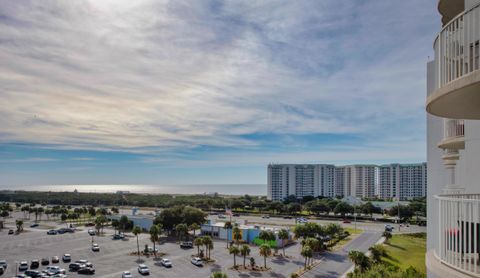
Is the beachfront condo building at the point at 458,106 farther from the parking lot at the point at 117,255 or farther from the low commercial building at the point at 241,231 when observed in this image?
the low commercial building at the point at 241,231

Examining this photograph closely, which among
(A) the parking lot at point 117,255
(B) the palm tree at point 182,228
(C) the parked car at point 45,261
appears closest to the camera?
(A) the parking lot at point 117,255

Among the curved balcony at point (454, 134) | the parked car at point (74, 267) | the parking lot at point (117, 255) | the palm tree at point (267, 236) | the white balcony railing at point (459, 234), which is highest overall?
the curved balcony at point (454, 134)

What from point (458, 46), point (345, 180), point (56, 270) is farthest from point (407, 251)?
point (345, 180)

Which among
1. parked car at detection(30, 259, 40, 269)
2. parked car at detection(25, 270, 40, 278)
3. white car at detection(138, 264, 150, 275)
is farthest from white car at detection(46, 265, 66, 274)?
white car at detection(138, 264, 150, 275)

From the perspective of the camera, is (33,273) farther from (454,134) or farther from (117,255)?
(454,134)

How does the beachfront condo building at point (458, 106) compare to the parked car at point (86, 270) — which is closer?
the beachfront condo building at point (458, 106)

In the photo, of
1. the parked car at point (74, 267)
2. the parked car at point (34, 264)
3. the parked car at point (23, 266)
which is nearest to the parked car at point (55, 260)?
the parked car at point (34, 264)

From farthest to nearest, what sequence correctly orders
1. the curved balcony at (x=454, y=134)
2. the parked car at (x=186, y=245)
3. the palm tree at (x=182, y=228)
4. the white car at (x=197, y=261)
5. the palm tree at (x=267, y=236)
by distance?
the palm tree at (x=182, y=228), the parked car at (x=186, y=245), the palm tree at (x=267, y=236), the white car at (x=197, y=261), the curved balcony at (x=454, y=134)
